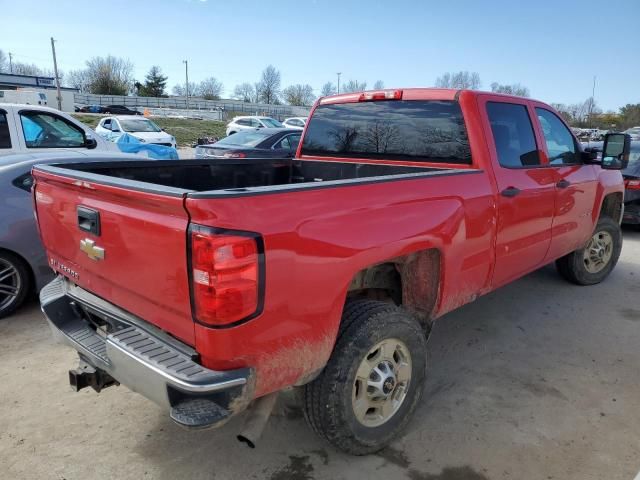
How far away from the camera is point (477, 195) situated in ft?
10.0

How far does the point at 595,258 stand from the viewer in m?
5.42

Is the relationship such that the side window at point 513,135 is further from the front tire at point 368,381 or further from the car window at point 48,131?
the car window at point 48,131

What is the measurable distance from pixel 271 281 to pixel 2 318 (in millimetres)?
3629

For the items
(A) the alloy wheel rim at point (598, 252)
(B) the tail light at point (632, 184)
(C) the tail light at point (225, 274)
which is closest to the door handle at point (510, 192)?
(C) the tail light at point (225, 274)

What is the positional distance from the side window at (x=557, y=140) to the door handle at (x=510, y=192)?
83 cm

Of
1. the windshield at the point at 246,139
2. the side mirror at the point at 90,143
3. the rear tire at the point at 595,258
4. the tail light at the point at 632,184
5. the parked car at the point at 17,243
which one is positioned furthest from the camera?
the windshield at the point at 246,139

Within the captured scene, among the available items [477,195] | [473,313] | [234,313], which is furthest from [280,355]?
[473,313]

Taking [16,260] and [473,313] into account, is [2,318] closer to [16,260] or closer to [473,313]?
[16,260]

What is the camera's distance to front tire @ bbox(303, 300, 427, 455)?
240 cm

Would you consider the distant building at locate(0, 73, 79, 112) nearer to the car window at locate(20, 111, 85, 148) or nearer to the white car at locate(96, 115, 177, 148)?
the white car at locate(96, 115, 177, 148)

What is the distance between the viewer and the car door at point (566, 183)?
404cm

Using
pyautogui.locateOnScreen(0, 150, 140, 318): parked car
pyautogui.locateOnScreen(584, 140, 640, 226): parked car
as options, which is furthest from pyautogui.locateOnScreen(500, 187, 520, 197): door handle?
pyautogui.locateOnScreen(584, 140, 640, 226): parked car

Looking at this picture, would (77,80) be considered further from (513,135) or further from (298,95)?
(513,135)

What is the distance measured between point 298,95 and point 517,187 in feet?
315
